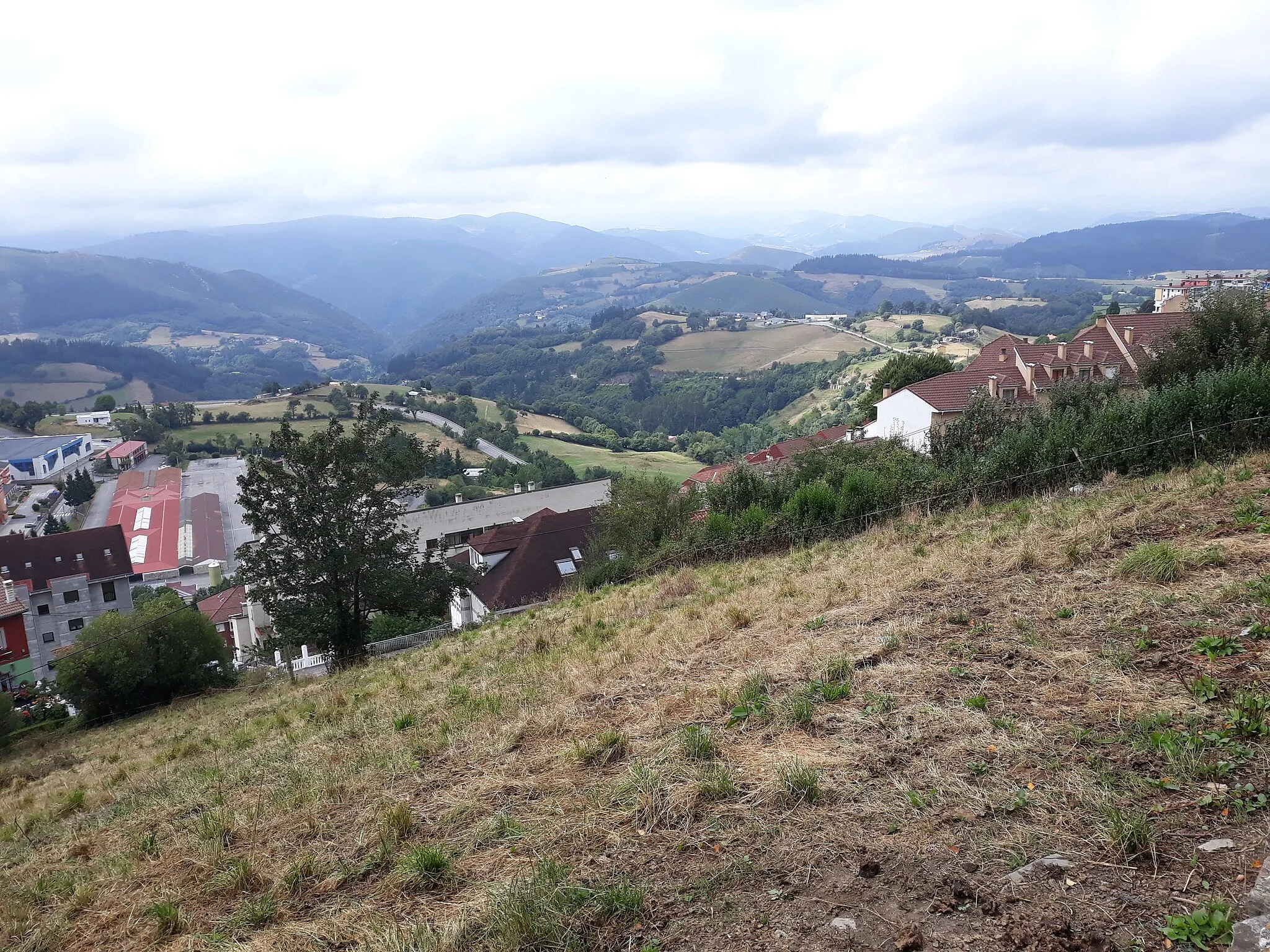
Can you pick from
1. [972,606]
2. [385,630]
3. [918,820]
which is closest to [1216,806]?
[918,820]

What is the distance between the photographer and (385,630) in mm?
29469

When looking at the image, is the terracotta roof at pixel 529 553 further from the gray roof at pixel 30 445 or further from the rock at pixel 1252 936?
the gray roof at pixel 30 445

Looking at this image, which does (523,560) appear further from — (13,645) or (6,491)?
(6,491)

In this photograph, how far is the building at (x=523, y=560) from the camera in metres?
34.7

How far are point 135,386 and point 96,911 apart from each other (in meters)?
227

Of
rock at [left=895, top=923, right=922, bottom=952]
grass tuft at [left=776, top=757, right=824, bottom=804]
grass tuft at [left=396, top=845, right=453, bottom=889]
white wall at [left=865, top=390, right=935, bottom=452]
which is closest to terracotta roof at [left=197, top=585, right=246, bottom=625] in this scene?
white wall at [left=865, top=390, right=935, bottom=452]

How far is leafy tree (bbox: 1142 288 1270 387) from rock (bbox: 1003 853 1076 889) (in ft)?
74.6

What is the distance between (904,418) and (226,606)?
41.4 meters

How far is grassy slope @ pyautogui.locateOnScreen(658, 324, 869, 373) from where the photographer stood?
15662cm

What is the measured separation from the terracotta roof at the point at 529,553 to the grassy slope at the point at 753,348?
4462 inches

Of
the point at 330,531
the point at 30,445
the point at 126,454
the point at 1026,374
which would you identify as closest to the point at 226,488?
the point at 126,454

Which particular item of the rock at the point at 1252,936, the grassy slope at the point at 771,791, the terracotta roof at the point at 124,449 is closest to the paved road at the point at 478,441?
the terracotta roof at the point at 124,449

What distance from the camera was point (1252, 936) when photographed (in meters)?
2.85

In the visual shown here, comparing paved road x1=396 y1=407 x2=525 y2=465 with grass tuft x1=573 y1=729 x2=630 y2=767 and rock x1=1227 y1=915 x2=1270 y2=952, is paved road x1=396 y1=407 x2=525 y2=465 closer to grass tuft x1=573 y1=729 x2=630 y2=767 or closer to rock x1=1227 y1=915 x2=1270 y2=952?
grass tuft x1=573 y1=729 x2=630 y2=767
